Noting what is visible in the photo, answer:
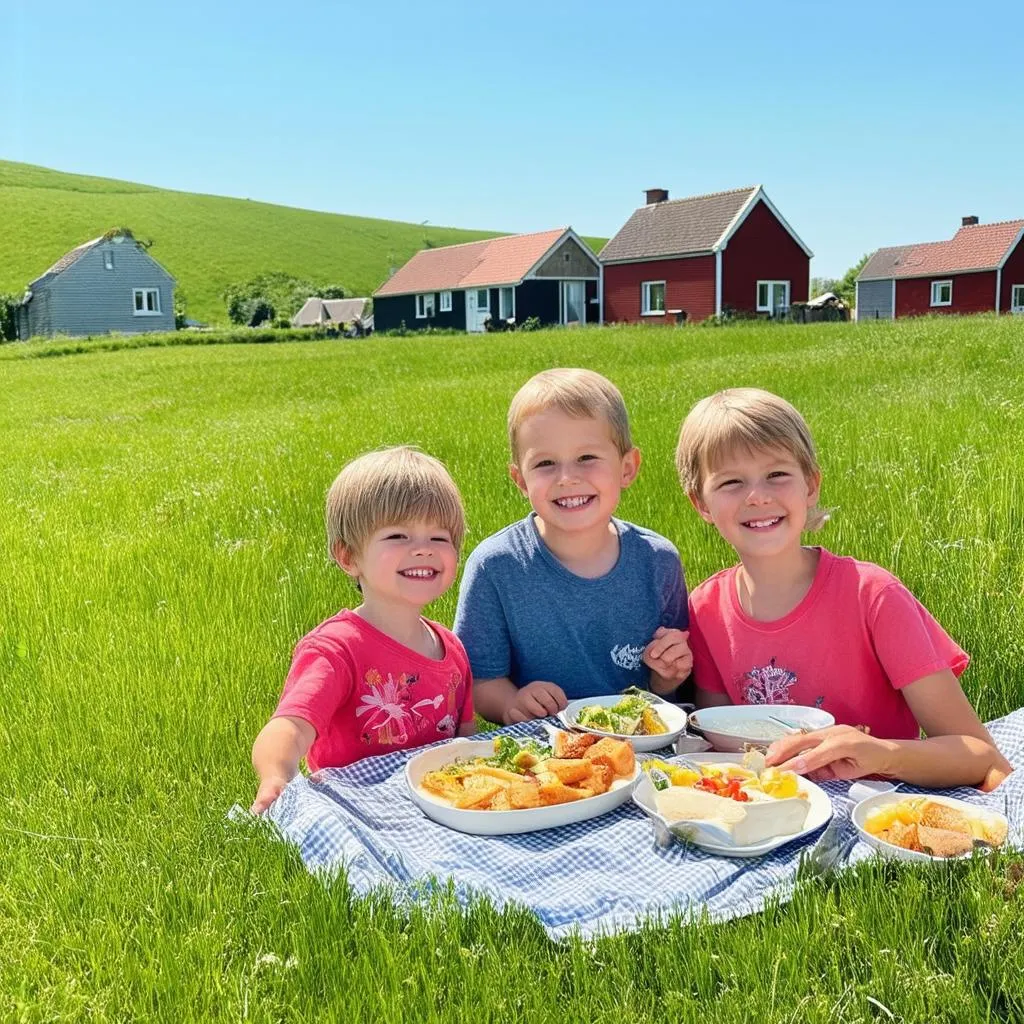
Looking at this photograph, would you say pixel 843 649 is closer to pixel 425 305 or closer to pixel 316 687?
pixel 316 687

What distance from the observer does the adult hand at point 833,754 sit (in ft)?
9.18

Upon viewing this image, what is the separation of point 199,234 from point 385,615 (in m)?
97.1

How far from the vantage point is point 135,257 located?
62.0 meters

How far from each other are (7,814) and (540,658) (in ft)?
5.89

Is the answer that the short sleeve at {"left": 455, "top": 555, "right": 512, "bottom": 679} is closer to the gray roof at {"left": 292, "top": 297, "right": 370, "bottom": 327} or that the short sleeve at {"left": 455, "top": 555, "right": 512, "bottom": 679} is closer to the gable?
the gable

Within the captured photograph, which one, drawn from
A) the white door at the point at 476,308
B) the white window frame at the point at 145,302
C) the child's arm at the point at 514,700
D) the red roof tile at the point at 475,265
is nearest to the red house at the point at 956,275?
the red roof tile at the point at 475,265

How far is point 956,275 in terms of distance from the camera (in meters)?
49.0

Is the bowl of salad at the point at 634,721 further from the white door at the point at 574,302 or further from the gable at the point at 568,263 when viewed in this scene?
the white door at the point at 574,302

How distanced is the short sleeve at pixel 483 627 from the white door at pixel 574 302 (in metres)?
47.7

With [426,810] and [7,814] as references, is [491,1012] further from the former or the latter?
[7,814]

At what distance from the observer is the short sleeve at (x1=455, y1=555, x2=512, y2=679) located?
146 inches

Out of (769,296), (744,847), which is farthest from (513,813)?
(769,296)

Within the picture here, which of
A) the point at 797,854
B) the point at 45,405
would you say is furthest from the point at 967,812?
the point at 45,405

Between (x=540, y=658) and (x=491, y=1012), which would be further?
(x=540, y=658)
